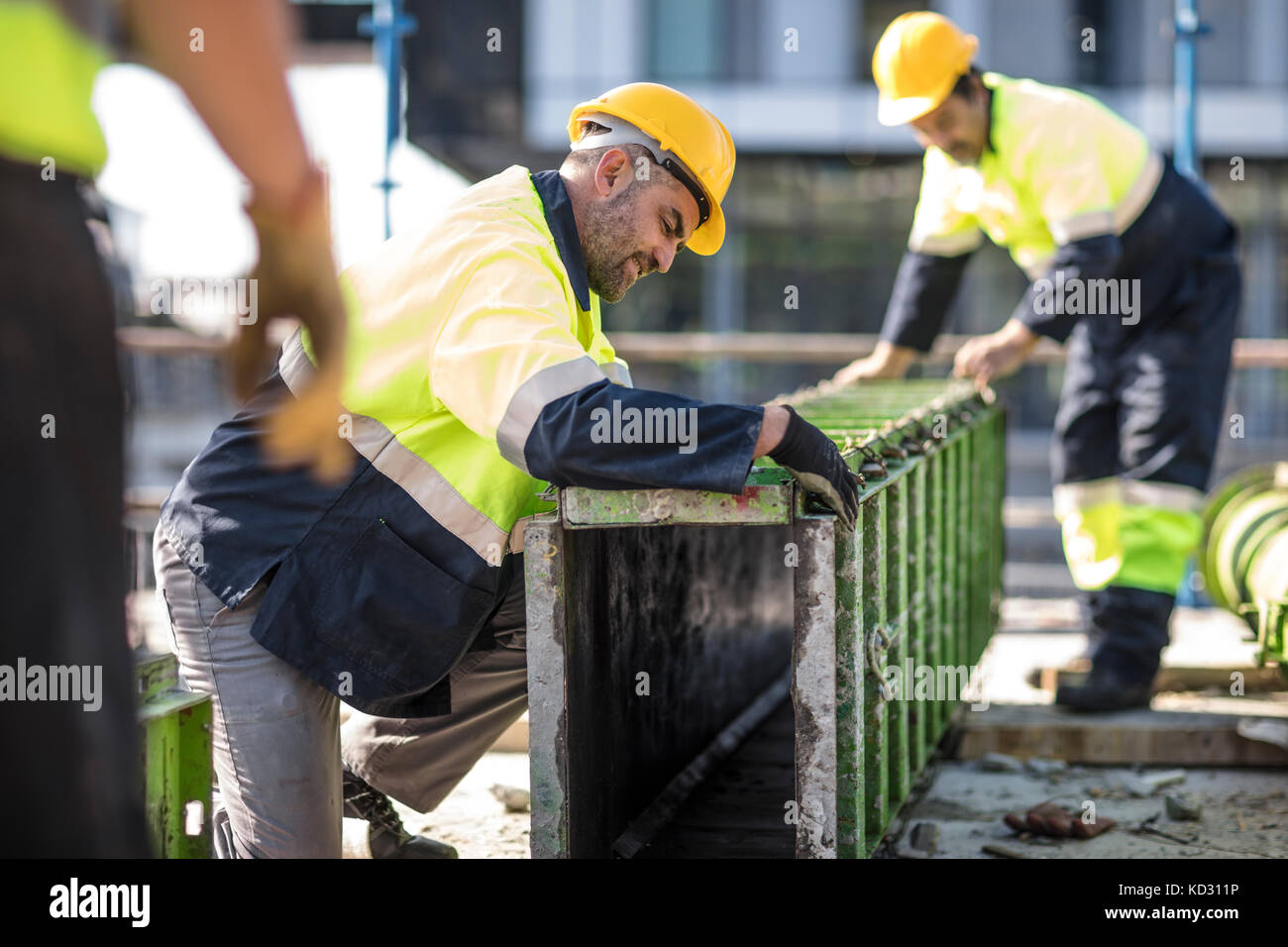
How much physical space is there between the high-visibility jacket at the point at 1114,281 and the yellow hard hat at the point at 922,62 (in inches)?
7.8

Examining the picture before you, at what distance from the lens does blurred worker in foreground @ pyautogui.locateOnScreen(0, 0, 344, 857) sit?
50.4 inches

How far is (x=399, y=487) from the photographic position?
258cm

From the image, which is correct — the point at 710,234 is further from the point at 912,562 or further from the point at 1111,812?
the point at 1111,812

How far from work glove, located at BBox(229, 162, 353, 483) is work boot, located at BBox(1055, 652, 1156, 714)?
3.75 meters

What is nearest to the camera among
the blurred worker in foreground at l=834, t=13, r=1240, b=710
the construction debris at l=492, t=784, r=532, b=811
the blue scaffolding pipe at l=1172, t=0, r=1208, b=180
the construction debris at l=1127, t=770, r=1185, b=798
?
the construction debris at l=492, t=784, r=532, b=811

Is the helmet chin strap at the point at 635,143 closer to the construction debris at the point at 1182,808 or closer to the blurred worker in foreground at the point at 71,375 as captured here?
the blurred worker in foreground at the point at 71,375

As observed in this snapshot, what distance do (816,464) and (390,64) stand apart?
4.96m

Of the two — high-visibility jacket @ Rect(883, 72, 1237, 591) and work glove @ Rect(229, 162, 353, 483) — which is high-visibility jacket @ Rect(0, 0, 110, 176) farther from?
high-visibility jacket @ Rect(883, 72, 1237, 591)

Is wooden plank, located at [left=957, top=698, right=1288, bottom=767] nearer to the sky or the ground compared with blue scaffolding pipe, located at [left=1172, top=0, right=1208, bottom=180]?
nearer to the ground

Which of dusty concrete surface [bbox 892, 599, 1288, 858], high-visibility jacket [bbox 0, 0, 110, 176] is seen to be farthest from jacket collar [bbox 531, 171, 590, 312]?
dusty concrete surface [bbox 892, 599, 1288, 858]

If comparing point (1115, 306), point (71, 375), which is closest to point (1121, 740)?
point (1115, 306)

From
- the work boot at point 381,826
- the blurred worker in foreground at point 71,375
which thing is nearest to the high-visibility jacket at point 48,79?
the blurred worker in foreground at point 71,375
